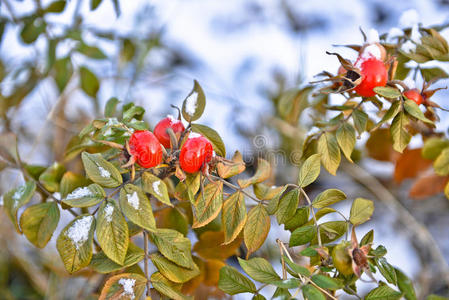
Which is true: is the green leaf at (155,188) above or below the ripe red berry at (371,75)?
below

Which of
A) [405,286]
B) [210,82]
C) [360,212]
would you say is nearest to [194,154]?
[360,212]

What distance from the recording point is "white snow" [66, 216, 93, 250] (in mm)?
491

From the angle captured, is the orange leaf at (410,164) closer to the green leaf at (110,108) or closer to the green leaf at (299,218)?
the green leaf at (299,218)

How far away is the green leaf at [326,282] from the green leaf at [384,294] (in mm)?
76

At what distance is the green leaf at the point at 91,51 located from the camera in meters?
1.02

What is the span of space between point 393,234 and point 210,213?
1.20m

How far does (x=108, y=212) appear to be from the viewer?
1.59ft

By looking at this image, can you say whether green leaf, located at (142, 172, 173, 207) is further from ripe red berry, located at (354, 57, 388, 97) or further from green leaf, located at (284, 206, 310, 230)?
ripe red berry, located at (354, 57, 388, 97)

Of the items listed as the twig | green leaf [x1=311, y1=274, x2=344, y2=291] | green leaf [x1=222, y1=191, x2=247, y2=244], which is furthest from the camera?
the twig

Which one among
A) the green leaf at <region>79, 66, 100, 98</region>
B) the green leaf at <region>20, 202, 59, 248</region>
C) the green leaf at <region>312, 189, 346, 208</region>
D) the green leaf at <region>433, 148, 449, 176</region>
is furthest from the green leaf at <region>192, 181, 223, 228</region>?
the green leaf at <region>79, 66, 100, 98</region>

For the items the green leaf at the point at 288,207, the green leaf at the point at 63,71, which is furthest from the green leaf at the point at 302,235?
the green leaf at the point at 63,71

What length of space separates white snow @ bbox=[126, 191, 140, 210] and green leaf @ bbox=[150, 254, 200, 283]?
97mm

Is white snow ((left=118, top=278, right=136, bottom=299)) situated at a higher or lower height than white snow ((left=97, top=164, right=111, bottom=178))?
lower

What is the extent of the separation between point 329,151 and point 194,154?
0.78 ft
